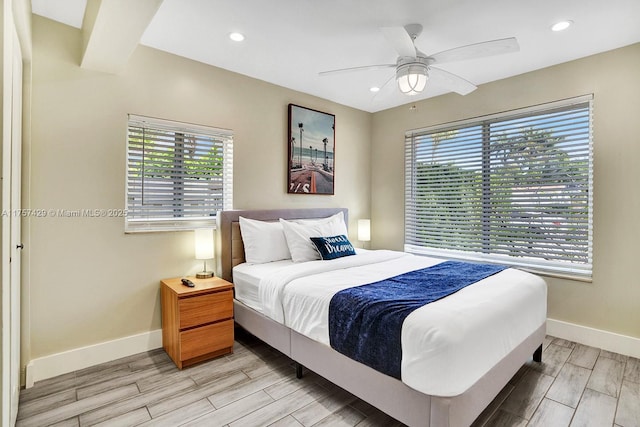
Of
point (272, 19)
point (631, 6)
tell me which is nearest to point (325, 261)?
point (272, 19)

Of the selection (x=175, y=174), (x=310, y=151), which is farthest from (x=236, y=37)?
(x=310, y=151)

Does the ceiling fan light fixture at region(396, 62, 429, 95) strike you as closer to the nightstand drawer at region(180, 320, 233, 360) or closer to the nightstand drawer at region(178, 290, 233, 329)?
the nightstand drawer at region(178, 290, 233, 329)

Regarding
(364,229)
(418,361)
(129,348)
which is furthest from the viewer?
(364,229)

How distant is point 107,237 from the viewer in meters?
2.77

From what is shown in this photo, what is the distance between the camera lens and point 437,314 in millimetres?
1766

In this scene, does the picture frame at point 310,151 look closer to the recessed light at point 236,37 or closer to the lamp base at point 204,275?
the recessed light at point 236,37

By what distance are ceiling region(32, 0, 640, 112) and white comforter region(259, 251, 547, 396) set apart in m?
1.74

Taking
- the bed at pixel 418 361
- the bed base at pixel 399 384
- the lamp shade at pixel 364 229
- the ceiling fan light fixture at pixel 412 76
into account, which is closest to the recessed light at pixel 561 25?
the ceiling fan light fixture at pixel 412 76

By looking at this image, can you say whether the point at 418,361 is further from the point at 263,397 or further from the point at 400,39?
the point at 400,39

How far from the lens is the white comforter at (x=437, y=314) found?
5.33 ft

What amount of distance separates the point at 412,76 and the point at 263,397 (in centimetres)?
262

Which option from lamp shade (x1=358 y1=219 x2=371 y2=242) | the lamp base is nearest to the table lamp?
the lamp base

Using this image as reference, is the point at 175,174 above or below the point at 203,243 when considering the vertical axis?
above

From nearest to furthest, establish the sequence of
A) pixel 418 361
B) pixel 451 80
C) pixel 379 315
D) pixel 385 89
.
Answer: pixel 418 361
pixel 379 315
pixel 451 80
pixel 385 89
